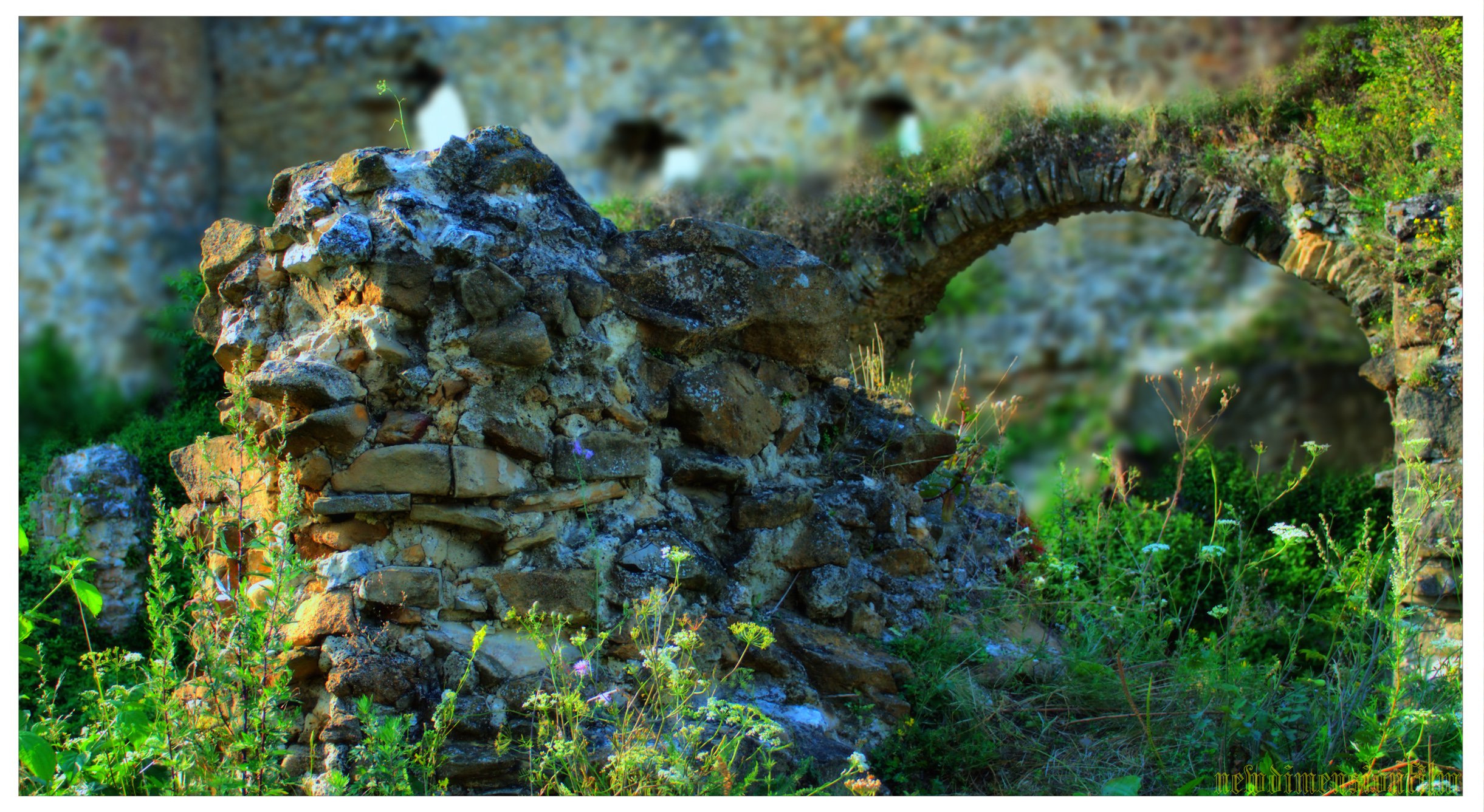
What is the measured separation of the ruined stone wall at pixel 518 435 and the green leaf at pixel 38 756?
1.65 feet

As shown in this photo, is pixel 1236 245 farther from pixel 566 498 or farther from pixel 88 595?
pixel 88 595

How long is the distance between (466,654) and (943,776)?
54.0 inches

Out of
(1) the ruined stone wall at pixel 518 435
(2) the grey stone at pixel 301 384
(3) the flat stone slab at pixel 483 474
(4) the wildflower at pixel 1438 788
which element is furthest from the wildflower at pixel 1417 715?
(2) the grey stone at pixel 301 384

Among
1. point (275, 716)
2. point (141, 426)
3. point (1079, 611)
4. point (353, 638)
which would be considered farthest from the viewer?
point (141, 426)

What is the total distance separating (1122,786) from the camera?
8.68 ft

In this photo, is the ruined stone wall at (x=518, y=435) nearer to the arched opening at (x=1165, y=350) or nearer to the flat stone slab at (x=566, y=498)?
the flat stone slab at (x=566, y=498)

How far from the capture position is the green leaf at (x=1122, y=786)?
8.64ft

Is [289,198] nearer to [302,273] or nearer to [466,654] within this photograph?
[302,273]

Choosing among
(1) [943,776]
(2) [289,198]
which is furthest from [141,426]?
(1) [943,776]

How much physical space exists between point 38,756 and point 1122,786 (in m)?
2.56

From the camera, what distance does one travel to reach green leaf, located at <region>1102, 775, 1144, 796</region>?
104 inches

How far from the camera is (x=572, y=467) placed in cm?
288

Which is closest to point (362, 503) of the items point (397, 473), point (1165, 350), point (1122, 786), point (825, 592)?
point (397, 473)

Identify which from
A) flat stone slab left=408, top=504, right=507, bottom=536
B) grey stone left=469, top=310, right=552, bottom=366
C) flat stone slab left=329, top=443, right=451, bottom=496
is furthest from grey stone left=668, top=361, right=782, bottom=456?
flat stone slab left=329, top=443, right=451, bottom=496
